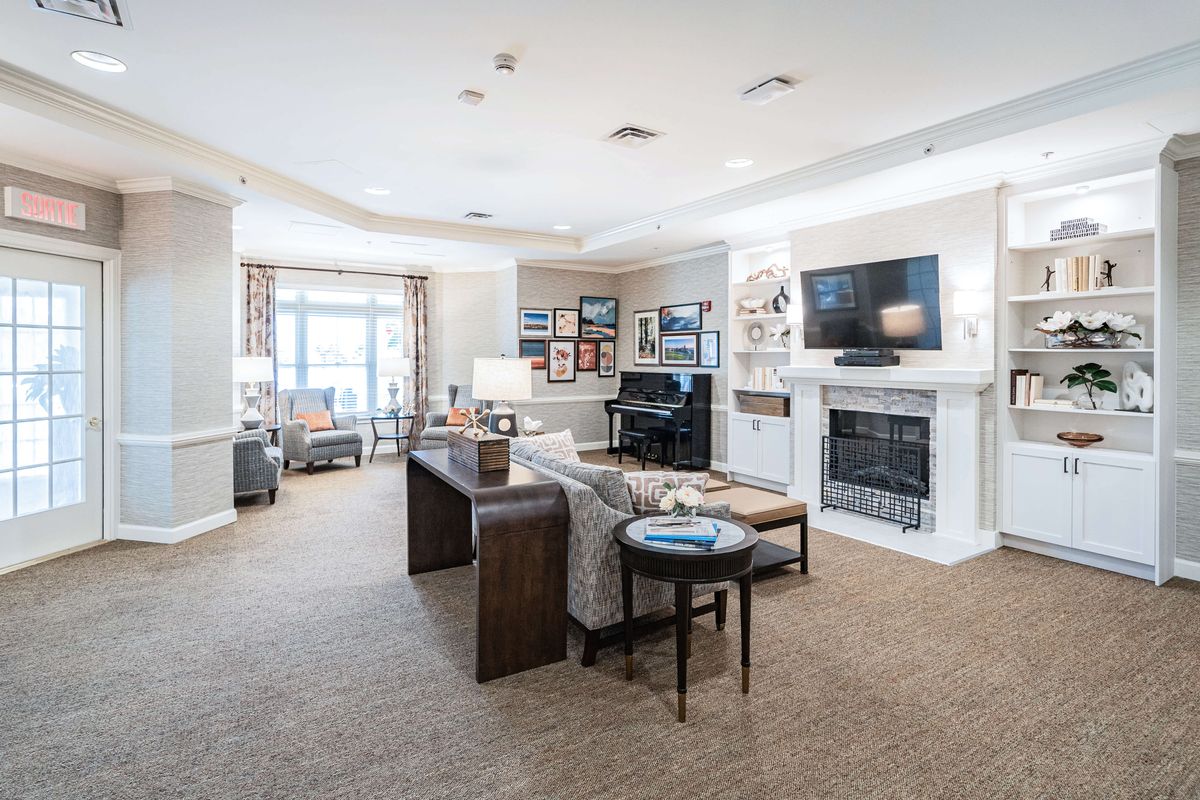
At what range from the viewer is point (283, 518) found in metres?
5.30

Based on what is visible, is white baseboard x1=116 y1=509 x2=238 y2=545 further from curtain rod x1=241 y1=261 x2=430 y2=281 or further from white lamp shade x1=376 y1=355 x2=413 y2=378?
curtain rod x1=241 y1=261 x2=430 y2=281

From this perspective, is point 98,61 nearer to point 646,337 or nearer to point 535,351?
point 535,351

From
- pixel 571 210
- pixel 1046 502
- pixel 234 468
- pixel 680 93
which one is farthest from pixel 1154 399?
pixel 234 468

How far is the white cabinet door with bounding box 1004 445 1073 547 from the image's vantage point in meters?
4.15

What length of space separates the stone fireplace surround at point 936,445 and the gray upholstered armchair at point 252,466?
5007mm

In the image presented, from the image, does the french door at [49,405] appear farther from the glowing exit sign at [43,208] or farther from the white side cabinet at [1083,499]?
the white side cabinet at [1083,499]

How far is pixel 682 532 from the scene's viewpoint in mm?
2477

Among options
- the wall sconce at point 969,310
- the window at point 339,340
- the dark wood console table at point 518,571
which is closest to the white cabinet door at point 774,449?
the wall sconce at point 969,310

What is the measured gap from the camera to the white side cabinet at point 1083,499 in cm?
381

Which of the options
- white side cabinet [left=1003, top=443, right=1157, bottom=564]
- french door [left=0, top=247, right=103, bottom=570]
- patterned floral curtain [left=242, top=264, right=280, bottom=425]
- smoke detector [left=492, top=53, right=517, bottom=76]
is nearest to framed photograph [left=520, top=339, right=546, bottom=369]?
patterned floral curtain [left=242, top=264, right=280, bottom=425]

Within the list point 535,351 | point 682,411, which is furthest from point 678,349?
point 535,351

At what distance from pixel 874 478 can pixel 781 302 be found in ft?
6.97

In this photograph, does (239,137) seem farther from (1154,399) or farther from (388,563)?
(1154,399)

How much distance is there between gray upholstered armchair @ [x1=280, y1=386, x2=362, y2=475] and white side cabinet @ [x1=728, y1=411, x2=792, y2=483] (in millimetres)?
4687
